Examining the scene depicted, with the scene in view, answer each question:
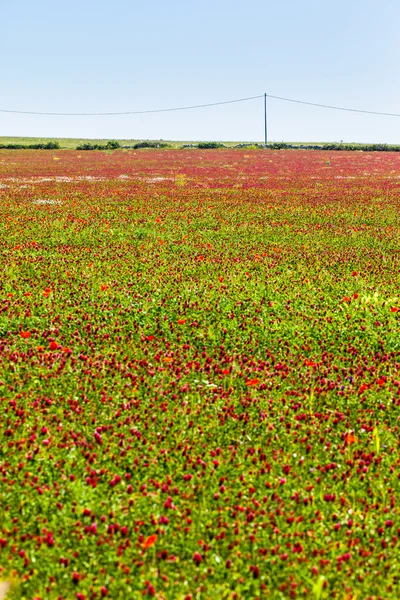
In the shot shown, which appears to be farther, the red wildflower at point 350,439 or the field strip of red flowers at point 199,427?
the red wildflower at point 350,439

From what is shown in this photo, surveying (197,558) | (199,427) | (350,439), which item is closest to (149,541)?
(197,558)

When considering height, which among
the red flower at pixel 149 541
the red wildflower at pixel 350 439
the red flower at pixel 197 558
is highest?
the red wildflower at pixel 350 439

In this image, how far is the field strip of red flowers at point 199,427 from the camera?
4402 mm

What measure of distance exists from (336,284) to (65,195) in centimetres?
2223

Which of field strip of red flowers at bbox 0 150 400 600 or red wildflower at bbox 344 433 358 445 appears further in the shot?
red wildflower at bbox 344 433 358 445

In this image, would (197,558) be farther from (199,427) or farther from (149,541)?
(199,427)

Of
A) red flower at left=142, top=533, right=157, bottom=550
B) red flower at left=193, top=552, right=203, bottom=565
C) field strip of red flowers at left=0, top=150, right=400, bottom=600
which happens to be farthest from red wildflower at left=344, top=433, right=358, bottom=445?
red flower at left=142, top=533, right=157, bottom=550

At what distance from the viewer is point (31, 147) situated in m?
108

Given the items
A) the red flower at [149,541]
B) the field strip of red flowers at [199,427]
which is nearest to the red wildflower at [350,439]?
the field strip of red flowers at [199,427]

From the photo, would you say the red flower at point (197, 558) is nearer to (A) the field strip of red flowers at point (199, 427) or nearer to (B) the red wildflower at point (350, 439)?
(A) the field strip of red flowers at point (199, 427)

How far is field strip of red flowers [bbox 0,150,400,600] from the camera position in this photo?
4.40 metres

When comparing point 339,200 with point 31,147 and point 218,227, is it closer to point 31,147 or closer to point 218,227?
point 218,227

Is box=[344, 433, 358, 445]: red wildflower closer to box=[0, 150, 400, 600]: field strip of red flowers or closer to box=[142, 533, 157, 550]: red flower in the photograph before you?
box=[0, 150, 400, 600]: field strip of red flowers

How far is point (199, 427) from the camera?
638 centimetres
